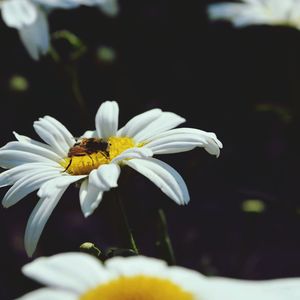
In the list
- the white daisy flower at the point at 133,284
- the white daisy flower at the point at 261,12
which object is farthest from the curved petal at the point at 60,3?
the white daisy flower at the point at 133,284

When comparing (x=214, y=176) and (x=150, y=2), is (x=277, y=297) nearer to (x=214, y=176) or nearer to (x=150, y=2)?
(x=214, y=176)

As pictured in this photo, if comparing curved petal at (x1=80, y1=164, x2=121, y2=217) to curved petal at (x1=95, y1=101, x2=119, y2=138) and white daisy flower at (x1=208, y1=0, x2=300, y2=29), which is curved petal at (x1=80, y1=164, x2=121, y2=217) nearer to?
curved petal at (x1=95, y1=101, x2=119, y2=138)

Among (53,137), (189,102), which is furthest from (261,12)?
(53,137)

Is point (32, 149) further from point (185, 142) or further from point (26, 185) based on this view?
point (185, 142)

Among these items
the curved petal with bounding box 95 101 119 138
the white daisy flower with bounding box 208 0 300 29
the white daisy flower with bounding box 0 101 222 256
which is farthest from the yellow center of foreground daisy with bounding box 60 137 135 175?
the white daisy flower with bounding box 208 0 300 29

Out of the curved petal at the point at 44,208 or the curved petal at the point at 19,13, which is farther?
the curved petal at the point at 19,13

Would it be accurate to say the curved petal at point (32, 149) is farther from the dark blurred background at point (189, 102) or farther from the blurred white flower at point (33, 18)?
the dark blurred background at point (189, 102)

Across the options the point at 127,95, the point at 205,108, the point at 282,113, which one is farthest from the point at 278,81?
the point at 282,113
